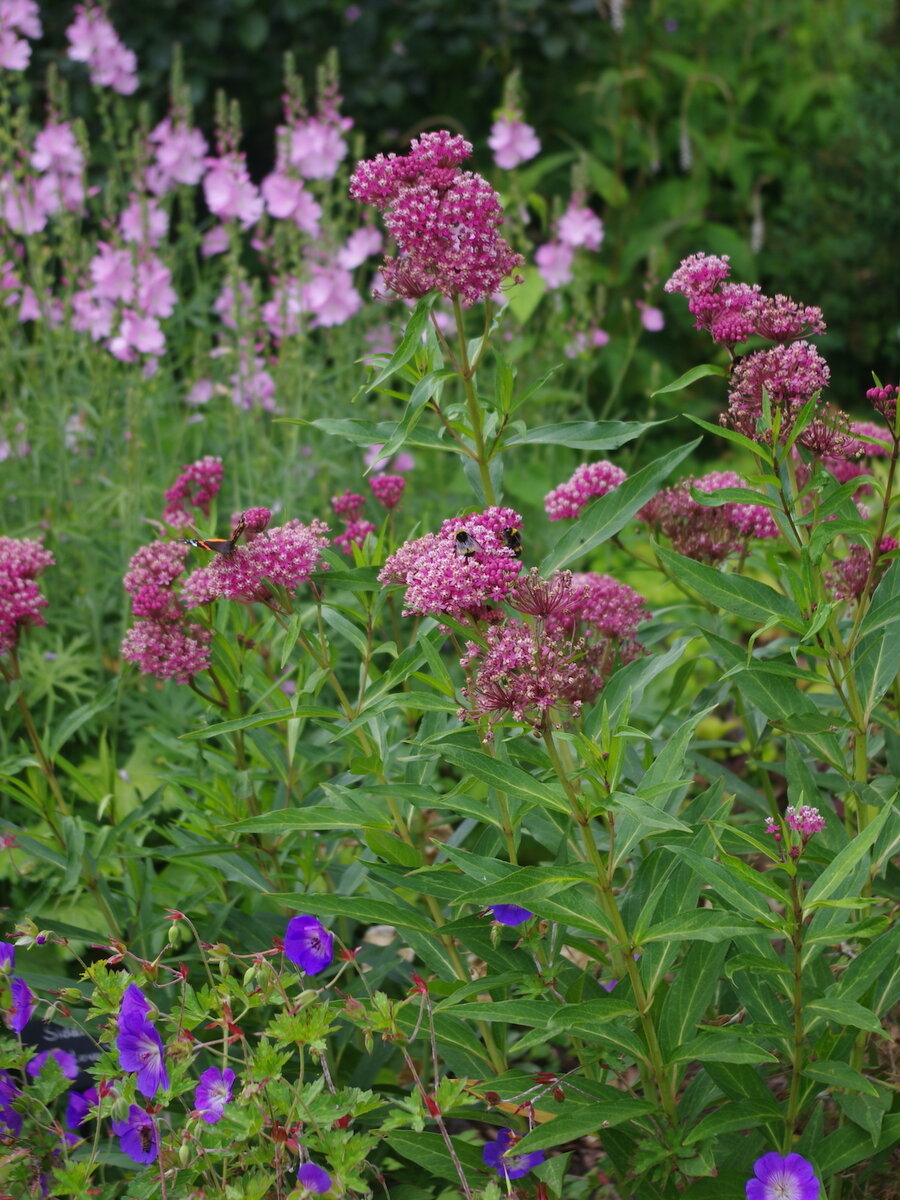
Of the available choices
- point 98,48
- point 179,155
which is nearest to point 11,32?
point 98,48

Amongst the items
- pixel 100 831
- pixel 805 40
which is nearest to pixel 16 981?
pixel 100 831

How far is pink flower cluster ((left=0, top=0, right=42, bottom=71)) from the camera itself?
15.5 ft

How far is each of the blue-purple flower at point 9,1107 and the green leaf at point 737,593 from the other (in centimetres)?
138

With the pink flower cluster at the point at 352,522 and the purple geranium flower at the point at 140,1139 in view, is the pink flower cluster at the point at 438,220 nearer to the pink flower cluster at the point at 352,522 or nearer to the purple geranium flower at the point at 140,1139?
the pink flower cluster at the point at 352,522

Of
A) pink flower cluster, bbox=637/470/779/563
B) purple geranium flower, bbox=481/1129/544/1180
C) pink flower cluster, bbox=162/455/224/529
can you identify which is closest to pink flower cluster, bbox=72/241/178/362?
pink flower cluster, bbox=162/455/224/529

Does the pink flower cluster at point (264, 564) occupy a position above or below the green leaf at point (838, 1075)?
above

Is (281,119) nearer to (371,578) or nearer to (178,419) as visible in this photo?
(178,419)

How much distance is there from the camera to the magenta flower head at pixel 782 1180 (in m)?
1.83

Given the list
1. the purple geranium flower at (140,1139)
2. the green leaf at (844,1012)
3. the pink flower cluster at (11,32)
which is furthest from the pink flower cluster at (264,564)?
the pink flower cluster at (11,32)

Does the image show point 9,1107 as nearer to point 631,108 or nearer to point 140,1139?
point 140,1139

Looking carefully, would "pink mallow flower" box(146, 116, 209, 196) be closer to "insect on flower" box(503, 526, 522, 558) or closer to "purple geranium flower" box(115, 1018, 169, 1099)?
"insect on flower" box(503, 526, 522, 558)

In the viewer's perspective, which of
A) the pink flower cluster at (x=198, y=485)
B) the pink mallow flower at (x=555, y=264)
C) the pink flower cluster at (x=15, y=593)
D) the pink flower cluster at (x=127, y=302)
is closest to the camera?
the pink flower cluster at (x=15, y=593)

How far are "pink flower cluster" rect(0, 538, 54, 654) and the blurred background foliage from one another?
483 cm

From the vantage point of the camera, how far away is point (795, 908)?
5.62 ft
